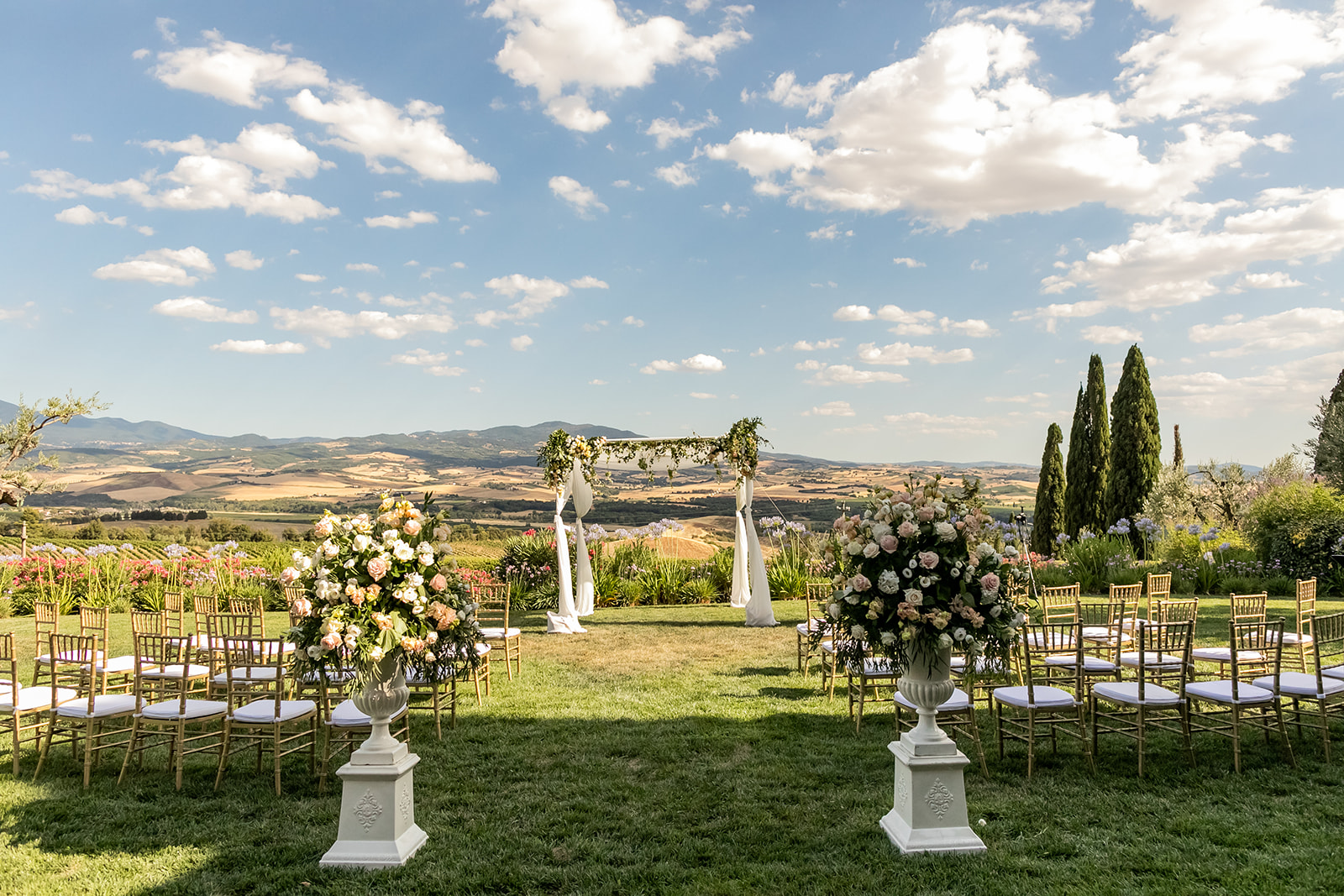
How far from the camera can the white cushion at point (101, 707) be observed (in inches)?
200

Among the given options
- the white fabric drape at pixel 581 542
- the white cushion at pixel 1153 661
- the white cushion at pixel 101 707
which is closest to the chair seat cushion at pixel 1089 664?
the white cushion at pixel 1153 661

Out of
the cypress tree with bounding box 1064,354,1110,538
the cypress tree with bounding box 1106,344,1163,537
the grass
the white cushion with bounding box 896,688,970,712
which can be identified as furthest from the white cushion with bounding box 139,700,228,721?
the cypress tree with bounding box 1064,354,1110,538

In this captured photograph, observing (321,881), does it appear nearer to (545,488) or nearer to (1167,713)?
(1167,713)

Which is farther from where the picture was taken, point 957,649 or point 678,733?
point 678,733

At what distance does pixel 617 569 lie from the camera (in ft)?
50.8

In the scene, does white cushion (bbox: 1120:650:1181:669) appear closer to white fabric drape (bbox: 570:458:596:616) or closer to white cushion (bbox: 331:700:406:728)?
white cushion (bbox: 331:700:406:728)

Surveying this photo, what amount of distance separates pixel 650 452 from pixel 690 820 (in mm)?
8639

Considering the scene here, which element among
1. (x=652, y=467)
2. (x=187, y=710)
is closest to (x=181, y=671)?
(x=187, y=710)

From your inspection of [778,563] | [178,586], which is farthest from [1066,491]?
[178,586]

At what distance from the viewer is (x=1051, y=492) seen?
991 inches

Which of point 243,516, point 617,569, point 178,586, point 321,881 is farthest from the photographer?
point 243,516

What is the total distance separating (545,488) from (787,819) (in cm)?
888

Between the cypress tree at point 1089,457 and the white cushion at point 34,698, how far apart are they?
24.0 meters

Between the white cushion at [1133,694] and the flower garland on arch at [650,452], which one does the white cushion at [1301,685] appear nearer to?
the white cushion at [1133,694]
